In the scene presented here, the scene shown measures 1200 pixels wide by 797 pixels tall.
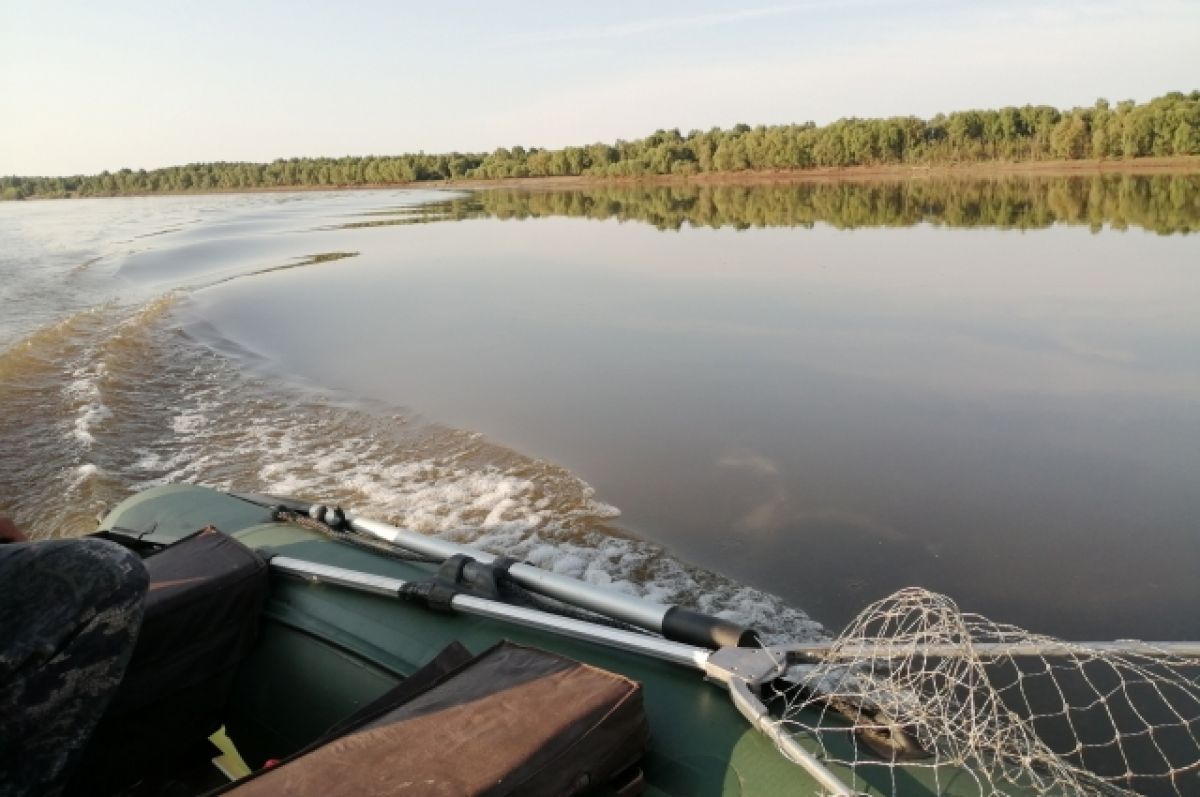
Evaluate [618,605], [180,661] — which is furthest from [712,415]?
[180,661]

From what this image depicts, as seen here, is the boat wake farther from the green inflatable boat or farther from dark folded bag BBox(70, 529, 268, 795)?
dark folded bag BBox(70, 529, 268, 795)

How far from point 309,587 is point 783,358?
5750 millimetres

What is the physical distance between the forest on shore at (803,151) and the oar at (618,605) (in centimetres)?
4807

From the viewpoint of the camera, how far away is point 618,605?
2.27 metres

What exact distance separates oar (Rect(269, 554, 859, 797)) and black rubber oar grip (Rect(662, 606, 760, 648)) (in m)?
0.03

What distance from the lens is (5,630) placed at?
1.53 metres

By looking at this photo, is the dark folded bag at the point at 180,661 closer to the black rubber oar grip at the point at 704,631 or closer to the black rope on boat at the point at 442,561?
the black rope on boat at the point at 442,561

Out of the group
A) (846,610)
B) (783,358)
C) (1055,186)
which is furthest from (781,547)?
(1055,186)

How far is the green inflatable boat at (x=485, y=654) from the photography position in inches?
64.9

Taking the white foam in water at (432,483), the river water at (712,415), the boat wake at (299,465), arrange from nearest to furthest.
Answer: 1. the white foam in water at (432,483)
2. the river water at (712,415)
3. the boat wake at (299,465)

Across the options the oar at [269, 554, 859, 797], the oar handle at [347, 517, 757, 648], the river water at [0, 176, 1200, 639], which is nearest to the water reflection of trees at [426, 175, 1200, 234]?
the river water at [0, 176, 1200, 639]

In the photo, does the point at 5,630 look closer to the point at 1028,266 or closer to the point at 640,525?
the point at 640,525

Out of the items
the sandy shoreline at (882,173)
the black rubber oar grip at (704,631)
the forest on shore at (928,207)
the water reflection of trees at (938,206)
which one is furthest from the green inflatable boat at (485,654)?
the sandy shoreline at (882,173)

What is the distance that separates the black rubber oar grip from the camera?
199 cm
